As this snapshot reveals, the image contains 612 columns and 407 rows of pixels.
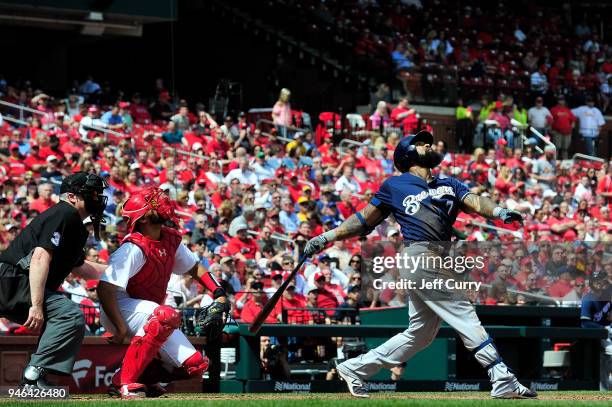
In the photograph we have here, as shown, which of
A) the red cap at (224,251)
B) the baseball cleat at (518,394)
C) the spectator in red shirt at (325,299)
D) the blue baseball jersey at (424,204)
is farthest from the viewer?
the red cap at (224,251)

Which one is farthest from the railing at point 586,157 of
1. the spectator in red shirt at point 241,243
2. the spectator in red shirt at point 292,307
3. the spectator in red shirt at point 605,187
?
the spectator in red shirt at point 292,307

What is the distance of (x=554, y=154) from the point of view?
86.1 ft

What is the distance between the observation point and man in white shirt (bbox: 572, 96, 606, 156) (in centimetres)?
2889

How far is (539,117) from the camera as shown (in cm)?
2853

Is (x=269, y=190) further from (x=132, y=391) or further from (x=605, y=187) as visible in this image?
(x=132, y=391)

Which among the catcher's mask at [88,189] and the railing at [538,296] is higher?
the catcher's mask at [88,189]

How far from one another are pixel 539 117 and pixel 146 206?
20.7 metres

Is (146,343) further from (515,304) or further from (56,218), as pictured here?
(515,304)

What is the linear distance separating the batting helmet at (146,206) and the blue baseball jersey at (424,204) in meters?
1.59

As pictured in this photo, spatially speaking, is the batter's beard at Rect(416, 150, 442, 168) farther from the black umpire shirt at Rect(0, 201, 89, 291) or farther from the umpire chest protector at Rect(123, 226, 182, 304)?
the black umpire shirt at Rect(0, 201, 89, 291)

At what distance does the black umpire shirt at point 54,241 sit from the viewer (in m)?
8.42

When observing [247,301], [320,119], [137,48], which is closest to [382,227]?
[247,301]

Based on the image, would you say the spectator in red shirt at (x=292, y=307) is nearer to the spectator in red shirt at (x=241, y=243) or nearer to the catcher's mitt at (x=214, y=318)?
the spectator in red shirt at (x=241, y=243)

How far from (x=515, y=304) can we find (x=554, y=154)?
12631mm
